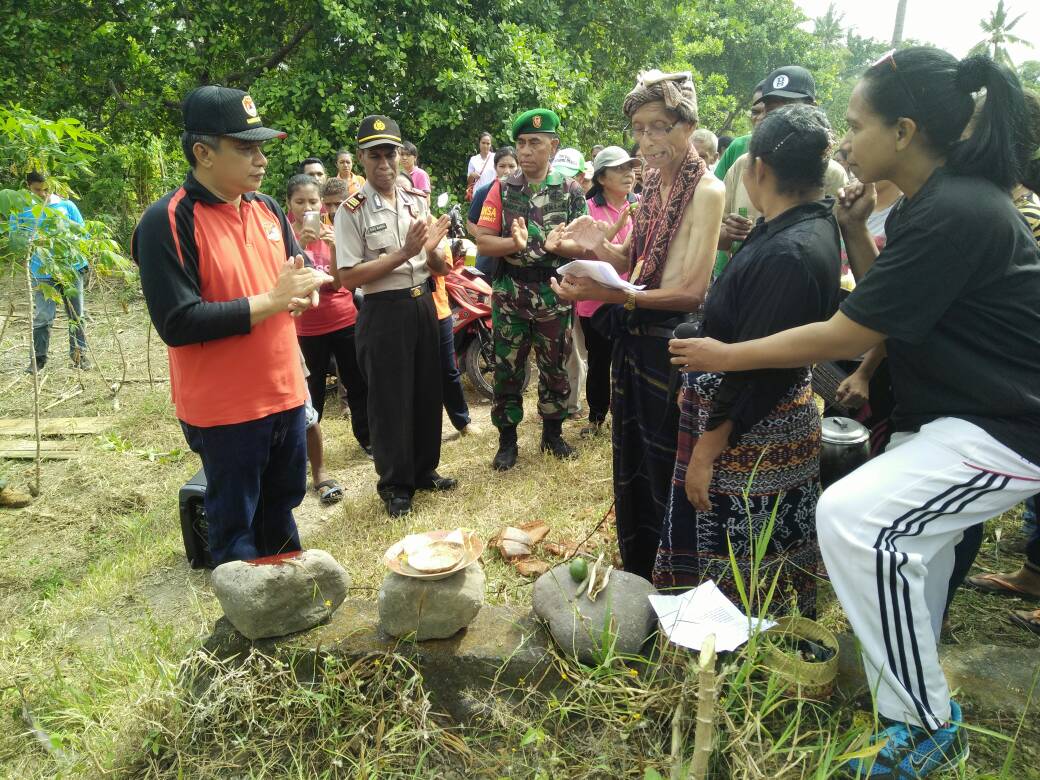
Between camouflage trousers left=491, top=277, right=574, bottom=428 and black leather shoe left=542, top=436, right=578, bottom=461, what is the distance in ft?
0.55

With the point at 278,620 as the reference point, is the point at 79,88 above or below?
above

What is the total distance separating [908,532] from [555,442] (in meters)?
3.07

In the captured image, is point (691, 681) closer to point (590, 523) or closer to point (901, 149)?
point (901, 149)

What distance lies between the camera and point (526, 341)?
448 centimetres

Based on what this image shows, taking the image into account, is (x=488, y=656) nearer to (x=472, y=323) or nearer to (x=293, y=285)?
(x=293, y=285)

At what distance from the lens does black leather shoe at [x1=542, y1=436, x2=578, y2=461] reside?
4586 millimetres

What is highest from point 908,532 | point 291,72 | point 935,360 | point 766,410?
point 291,72

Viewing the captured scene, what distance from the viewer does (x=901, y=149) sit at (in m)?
1.73

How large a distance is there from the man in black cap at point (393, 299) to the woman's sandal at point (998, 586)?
281cm

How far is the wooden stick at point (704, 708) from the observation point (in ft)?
4.58

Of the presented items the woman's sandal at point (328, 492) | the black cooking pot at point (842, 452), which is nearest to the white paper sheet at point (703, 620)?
the black cooking pot at point (842, 452)

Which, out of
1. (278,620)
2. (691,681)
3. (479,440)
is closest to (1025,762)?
(691,681)

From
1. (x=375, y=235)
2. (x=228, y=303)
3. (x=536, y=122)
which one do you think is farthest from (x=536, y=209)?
(x=228, y=303)

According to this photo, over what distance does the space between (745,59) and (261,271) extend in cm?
2344
